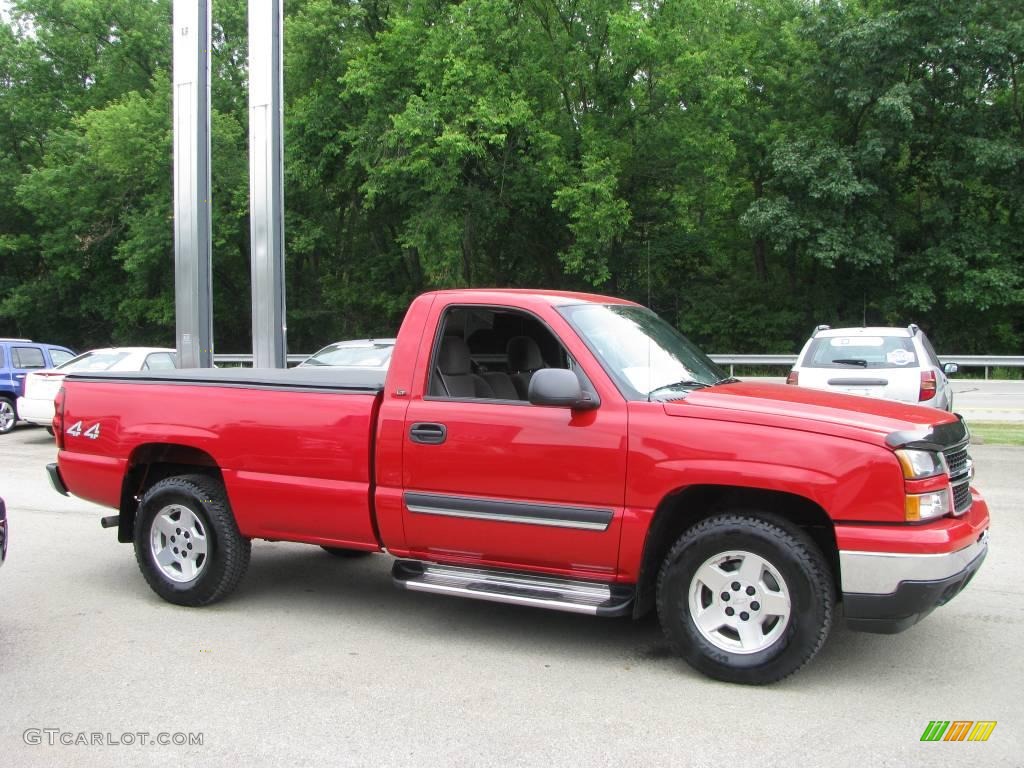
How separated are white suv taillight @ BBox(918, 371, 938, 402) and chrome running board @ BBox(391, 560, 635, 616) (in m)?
7.30

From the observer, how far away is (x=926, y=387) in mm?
10672

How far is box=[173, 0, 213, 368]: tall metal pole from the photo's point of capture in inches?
501

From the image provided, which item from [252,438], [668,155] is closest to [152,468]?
[252,438]

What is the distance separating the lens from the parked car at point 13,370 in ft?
55.3

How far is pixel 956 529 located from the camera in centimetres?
418

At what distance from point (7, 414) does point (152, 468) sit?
12961 mm

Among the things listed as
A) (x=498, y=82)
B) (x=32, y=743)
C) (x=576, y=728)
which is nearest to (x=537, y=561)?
(x=576, y=728)

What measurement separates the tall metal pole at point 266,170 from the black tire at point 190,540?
7465mm

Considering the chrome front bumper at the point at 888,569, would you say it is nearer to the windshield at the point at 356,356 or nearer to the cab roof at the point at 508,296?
the cab roof at the point at 508,296

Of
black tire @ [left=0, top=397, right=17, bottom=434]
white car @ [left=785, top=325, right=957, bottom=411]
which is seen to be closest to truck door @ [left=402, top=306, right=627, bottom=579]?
white car @ [left=785, top=325, right=957, bottom=411]

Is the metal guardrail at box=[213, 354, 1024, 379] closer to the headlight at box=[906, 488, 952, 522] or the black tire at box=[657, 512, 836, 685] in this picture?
the headlight at box=[906, 488, 952, 522]

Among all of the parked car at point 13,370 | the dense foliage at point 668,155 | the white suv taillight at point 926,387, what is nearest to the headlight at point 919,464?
the white suv taillight at point 926,387

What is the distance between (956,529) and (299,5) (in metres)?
33.6

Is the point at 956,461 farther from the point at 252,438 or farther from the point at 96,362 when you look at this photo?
the point at 96,362
